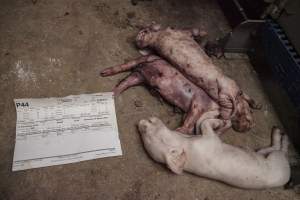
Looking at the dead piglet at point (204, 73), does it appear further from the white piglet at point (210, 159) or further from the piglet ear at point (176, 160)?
the piglet ear at point (176, 160)

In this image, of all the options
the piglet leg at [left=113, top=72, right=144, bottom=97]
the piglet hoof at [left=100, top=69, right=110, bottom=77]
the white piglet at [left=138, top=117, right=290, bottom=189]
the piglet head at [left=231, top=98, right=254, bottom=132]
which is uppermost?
the piglet hoof at [left=100, top=69, right=110, bottom=77]

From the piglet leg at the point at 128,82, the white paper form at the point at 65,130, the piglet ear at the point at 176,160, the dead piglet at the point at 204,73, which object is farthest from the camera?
the piglet leg at the point at 128,82

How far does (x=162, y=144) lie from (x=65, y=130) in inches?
19.1

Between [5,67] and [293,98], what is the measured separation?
1.51 metres

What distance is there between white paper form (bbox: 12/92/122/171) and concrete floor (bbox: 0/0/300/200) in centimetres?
4

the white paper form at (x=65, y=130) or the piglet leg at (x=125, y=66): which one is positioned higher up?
the piglet leg at (x=125, y=66)

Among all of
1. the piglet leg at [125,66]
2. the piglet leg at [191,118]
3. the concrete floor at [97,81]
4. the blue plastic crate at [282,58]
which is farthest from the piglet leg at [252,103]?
the piglet leg at [125,66]

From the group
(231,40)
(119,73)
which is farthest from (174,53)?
(231,40)

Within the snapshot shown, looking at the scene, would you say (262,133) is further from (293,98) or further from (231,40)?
(231,40)

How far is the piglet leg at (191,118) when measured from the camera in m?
1.44

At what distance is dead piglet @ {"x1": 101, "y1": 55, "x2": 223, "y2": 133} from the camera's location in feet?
4.82

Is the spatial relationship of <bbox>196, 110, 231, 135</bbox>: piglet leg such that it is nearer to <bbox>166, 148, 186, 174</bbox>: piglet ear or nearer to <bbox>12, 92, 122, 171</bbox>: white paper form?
<bbox>166, 148, 186, 174</bbox>: piglet ear

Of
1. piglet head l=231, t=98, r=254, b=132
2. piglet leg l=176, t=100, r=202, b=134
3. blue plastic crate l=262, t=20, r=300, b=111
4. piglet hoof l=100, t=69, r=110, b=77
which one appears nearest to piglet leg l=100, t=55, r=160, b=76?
piglet hoof l=100, t=69, r=110, b=77

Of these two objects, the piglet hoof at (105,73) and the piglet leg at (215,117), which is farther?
the piglet hoof at (105,73)
